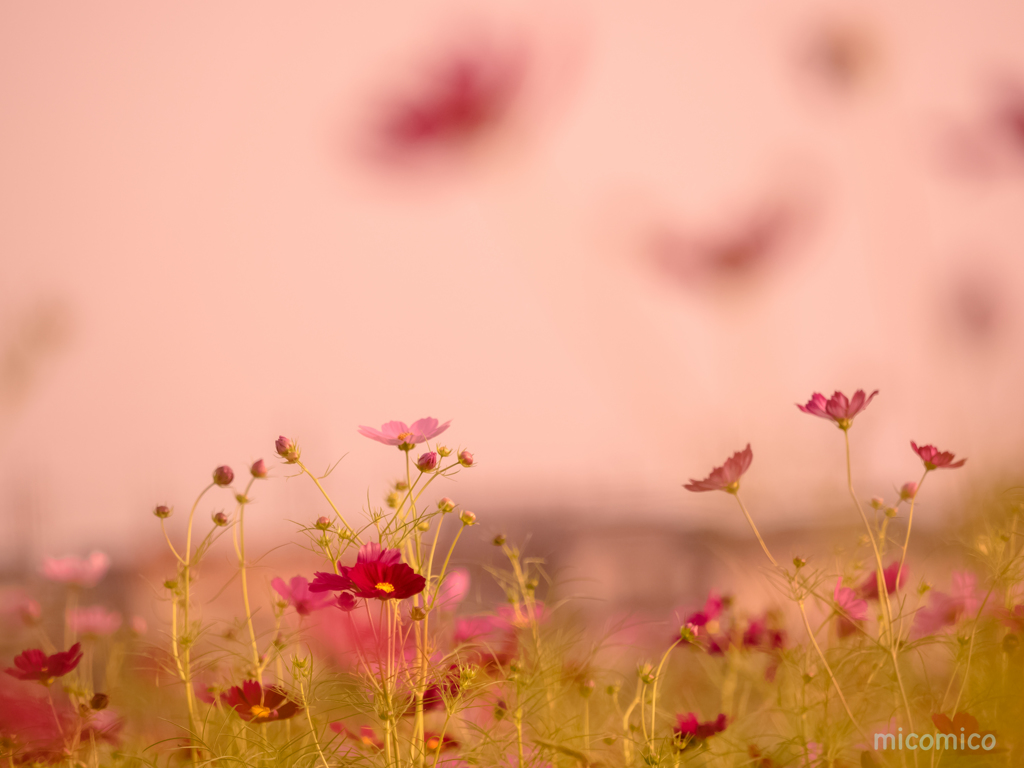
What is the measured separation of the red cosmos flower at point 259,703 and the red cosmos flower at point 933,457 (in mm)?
498

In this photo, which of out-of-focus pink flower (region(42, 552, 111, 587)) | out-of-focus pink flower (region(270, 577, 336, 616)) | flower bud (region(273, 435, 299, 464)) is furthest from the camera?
out-of-focus pink flower (region(42, 552, 111, 587))

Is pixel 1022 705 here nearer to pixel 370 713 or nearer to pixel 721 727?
pixel 721 727

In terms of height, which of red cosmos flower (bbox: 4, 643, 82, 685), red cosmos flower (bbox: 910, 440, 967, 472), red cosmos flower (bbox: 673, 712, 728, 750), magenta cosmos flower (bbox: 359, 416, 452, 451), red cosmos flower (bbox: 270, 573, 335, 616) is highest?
magenta cosmos flower (bbox: 359, 416, 452, 451)

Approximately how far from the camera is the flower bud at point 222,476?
0.56m

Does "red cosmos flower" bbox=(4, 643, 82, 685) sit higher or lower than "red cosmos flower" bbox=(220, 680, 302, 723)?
higher

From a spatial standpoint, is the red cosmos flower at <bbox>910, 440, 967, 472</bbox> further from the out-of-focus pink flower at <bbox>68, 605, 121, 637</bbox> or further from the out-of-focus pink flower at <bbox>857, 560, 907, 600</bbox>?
the out-of-focus pink flower at <bbox>68, 605, 121, 637</bbox>

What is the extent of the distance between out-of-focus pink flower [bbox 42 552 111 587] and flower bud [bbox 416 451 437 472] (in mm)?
489

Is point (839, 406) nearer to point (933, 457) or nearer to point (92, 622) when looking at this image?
point (933, 457)

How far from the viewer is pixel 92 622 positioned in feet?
2.85

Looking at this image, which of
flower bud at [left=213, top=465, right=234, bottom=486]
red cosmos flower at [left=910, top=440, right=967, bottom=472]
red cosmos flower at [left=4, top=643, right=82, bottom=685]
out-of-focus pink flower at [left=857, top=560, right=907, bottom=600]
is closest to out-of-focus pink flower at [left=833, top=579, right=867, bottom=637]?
out-of-focus pink flower at [left=857, top=560, right=907, bottom=600]

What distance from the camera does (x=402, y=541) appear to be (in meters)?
0.54

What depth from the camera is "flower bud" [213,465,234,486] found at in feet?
1.84

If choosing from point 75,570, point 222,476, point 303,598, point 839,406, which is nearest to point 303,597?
point 303,598

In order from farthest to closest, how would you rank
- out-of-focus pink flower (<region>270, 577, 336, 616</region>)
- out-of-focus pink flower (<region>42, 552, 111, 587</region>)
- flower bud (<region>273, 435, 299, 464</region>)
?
1. out-of-focus pink flower (<region>42, 552, 111, 587</region>)
2. out-of-focus pink flower (<region>270, 577, 336, 616</region>)
3. flower bud (<region>273, 435, 299, 464</region>)
